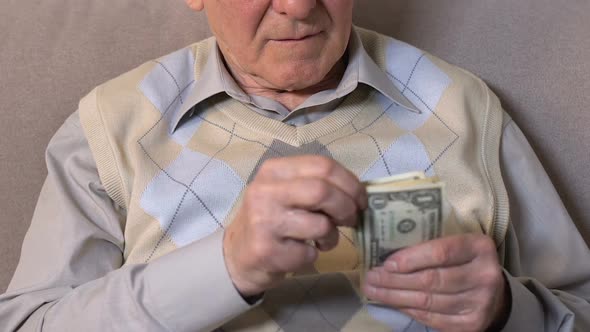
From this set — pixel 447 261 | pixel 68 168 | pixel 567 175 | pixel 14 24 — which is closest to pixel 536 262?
pixel 567 175

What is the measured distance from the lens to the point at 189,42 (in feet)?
4.84

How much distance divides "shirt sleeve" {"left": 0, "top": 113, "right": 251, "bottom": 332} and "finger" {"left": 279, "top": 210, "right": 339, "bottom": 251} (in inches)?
5.8

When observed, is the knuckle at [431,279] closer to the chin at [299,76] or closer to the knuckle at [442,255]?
the knuckle at [442,255]

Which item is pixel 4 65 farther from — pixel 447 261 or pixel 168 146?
pixel 447 261

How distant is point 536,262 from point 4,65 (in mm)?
1033

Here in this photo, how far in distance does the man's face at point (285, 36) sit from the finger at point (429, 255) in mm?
393

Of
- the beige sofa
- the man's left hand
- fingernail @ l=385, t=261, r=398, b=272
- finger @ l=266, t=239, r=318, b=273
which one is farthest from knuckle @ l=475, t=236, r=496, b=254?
the beige sofa

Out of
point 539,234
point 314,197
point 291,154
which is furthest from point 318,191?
point 539,234

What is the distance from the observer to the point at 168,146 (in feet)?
3.90

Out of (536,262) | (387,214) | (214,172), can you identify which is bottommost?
(536,262)

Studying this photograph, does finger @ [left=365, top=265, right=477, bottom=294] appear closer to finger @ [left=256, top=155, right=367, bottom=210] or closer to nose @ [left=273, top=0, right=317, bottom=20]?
finger @ [left=256, top=155, right=367, bottom=210]

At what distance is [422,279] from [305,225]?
18 cm

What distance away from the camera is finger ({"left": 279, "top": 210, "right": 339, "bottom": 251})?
80 cm

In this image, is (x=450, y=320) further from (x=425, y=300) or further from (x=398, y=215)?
(x=398, y=215)
